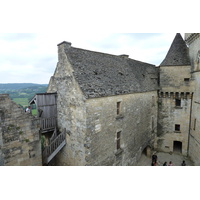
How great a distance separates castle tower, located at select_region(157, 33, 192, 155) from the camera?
15328mm

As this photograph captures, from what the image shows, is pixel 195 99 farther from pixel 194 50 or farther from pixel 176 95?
pixel 194 50

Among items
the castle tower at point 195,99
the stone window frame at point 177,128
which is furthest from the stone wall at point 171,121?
the castle tower at point 195,99

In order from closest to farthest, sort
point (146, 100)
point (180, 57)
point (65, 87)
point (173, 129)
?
point (65, 87) → point (146, 100) → point (180, 57) → point (173, 129)

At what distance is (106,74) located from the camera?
1104cm

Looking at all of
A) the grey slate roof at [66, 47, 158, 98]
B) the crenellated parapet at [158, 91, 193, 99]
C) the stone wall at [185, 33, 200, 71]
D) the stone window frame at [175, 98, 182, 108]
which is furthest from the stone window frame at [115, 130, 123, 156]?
the stone wall at [185, 33, 200, 71]

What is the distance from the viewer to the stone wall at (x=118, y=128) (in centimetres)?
867

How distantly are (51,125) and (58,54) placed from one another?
17.9ft

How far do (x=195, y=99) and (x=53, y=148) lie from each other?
14.5 metres

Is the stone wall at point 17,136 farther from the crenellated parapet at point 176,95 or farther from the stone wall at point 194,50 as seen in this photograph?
the stone wall at point 194,50

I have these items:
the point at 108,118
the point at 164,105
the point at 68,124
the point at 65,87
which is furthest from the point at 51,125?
the point at 164,105

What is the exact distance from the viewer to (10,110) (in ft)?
24.4

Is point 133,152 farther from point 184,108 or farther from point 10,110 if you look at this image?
point 10,110

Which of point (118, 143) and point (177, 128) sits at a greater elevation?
point (118, 143)

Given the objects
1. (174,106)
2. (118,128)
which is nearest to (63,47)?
(118,128)
